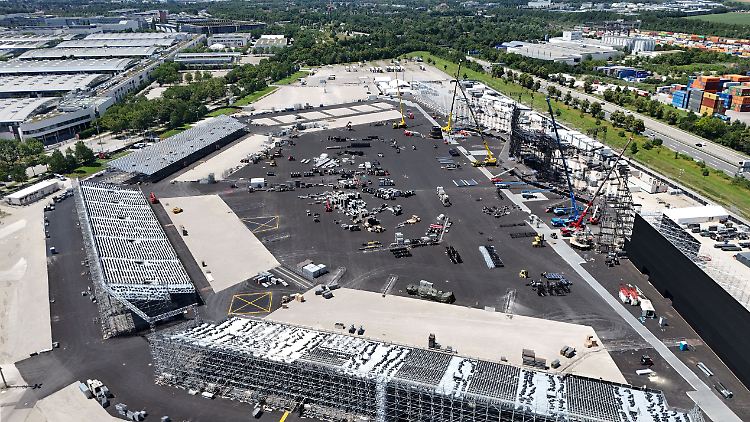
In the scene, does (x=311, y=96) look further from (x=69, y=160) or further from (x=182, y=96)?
(x=69, y=160)

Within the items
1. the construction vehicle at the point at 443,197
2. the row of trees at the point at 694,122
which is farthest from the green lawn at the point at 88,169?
the row of trees at the point at 694,122

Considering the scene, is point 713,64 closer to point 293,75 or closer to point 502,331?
point 293,75

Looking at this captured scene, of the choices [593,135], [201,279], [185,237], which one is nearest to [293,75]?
[593,135]

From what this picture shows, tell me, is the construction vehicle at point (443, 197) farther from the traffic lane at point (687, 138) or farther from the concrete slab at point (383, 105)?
the concrete slab at point (383, 105)

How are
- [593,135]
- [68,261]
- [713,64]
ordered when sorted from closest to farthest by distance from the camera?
[68,261], [593,135], [713,64]

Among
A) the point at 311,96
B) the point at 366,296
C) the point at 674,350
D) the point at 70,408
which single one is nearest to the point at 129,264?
the point at 70,408
